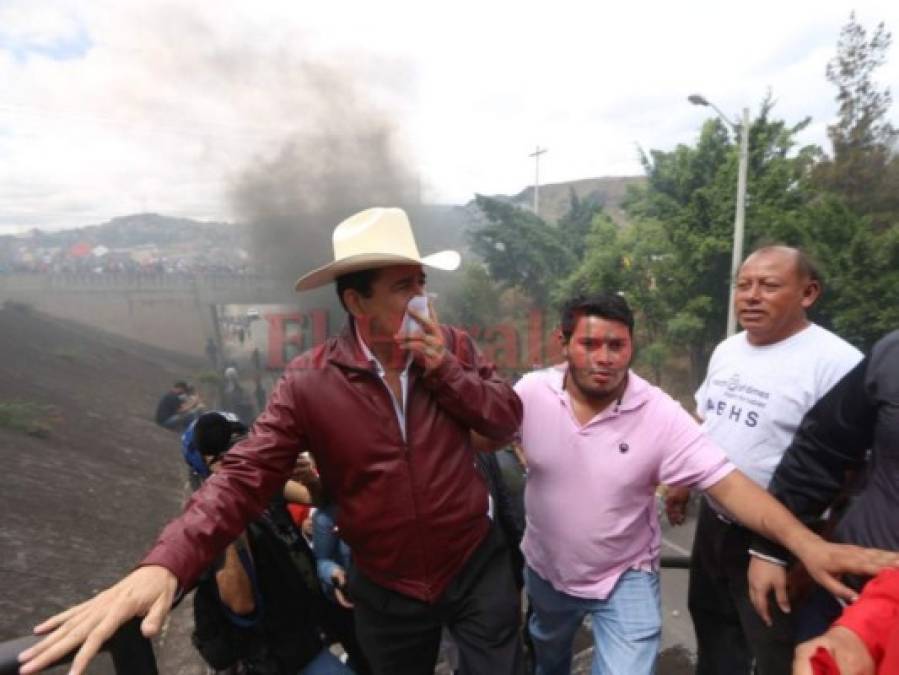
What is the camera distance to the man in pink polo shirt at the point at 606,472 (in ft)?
5.48

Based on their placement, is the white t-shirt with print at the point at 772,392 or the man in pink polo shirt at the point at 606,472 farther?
the white t-shirt with print at the point at 772,392

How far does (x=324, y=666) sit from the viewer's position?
1794mm

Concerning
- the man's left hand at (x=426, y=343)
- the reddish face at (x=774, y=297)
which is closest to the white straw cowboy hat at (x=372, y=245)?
the man's left hand at (x=426, y=343)

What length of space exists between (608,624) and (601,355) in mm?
838

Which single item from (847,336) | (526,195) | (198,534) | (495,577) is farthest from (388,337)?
(526,195)

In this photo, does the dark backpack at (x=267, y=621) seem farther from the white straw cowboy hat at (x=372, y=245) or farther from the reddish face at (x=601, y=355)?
the reddish face at (x=601, y=355)

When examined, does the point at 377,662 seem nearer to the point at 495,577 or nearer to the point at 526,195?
the point at 495,577

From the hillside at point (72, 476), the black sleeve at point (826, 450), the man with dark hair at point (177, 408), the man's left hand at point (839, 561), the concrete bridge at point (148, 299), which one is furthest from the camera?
the concrete bridge at point (148, 299)

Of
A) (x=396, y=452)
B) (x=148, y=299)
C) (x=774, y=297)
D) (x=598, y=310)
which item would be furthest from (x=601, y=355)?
(x=148, y=299)

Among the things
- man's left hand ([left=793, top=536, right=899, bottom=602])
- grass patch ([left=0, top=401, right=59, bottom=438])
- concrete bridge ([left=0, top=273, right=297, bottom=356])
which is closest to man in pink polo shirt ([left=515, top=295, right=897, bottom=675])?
man's left hand ([left=793, top=536, right=899, bottom=602])

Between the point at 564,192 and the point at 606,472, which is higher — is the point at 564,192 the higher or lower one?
the higher one

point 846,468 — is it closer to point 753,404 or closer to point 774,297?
point 753,404

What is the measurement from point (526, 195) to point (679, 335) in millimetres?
89459

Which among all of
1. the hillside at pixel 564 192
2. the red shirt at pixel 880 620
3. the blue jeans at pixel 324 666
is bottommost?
the blue jeans at pixel 324 666
